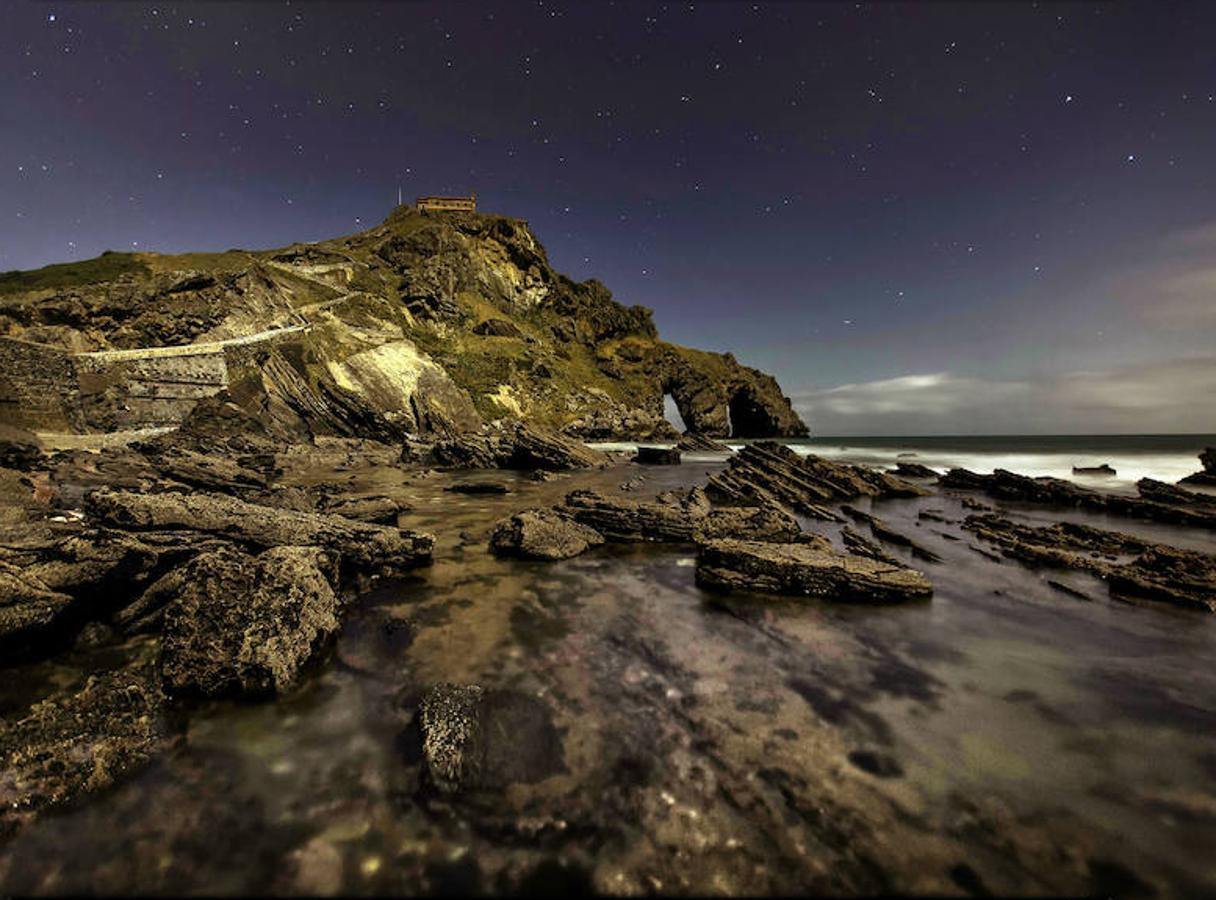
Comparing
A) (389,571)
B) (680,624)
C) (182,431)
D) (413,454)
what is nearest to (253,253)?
(182,431)

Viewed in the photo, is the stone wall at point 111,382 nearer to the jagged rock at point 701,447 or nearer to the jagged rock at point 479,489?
the jagged rock at point 479,489

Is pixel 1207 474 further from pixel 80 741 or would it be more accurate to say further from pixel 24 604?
pixel 24 604

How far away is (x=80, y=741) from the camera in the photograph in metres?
4.12

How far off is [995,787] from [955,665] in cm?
270

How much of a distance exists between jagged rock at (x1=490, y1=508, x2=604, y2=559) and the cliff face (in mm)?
25658

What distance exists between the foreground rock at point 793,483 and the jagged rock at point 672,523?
619 cm

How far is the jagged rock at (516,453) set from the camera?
99.9 feet

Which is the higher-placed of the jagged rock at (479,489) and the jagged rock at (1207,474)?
the jagged rock at (1207,474)

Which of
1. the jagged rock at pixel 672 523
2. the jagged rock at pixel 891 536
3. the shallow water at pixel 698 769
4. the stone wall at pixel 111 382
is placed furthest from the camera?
the stone wall at pixel 111 382

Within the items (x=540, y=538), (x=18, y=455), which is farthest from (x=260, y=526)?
(x=18, y=455)

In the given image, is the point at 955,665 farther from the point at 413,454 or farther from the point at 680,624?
the point at 413,454

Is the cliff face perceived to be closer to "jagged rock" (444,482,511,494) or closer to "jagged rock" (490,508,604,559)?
"jagged rock" (444,482,511,494)

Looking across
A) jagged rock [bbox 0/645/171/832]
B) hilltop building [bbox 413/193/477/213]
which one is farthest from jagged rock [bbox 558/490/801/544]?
hilltop building [bbox 413/193/477/213]

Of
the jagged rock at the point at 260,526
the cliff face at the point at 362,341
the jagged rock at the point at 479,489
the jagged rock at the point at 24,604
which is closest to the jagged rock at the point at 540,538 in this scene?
the jagged rock at the point at 260,526
